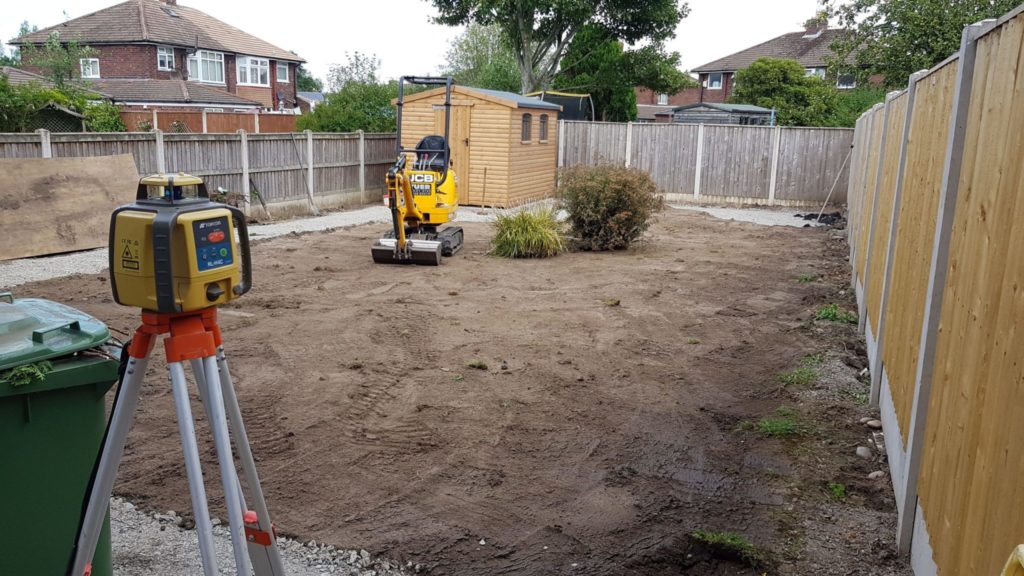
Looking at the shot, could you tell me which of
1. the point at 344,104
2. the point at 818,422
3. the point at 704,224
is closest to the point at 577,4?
the point at 344,104

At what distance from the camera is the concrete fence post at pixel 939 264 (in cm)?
352

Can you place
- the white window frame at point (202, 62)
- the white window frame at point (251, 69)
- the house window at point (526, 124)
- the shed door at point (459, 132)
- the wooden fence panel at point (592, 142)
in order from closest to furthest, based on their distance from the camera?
1. the shed door at point (459, 132)
2. the house window at point (526, 124)
3. the wooden fence panel at point (592, 142)
4. the white window frame at point (202, 62)
5. the white window frame at point (251, 69)

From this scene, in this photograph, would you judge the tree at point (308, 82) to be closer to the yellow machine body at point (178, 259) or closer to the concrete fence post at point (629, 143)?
the concrete fence post at point (629, 143)

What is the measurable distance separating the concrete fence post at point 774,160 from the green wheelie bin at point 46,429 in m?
20.0

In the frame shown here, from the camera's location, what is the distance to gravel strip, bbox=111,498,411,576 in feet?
11.7

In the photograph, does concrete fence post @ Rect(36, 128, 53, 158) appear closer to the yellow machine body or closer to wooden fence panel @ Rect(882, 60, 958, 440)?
the yellow machine body

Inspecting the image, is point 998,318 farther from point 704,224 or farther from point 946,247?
point 704,224

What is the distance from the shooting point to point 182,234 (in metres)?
2.33

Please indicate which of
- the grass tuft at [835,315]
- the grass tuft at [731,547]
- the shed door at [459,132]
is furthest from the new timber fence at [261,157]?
the grass tuft at [731,547]

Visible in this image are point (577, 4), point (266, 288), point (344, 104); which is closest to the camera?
point (266, 288)

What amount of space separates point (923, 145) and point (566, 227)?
9.82 meters

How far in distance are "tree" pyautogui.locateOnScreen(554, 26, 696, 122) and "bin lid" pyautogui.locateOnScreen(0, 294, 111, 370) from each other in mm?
31718

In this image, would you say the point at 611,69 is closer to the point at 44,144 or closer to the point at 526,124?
the point at 526,124

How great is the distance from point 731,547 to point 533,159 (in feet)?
56.0
